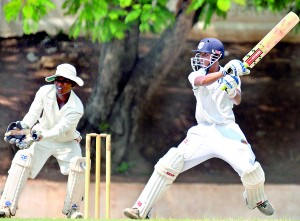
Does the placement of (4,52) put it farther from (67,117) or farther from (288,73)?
(67,117)

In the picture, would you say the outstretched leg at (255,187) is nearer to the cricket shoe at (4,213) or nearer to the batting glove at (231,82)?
the batting glove at (231,82)

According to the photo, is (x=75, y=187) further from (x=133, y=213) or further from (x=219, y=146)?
(x=219, y=146)

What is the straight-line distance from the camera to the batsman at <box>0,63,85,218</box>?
9.49 metres

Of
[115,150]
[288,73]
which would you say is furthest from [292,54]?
[115,150]

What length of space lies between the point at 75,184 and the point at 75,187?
29mm

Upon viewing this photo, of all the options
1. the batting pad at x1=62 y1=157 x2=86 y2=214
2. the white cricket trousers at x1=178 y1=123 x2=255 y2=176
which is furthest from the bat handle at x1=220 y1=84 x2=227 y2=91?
the batting pad at x1=62 y1=157 x2=86 y2=214

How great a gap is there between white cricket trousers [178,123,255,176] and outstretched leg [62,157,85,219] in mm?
875

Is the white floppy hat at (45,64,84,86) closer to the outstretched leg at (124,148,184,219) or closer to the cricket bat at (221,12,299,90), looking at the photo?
the outstretched leg at (124,148,184,219)

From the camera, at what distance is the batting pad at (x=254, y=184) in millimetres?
9016

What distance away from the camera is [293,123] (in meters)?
15.0

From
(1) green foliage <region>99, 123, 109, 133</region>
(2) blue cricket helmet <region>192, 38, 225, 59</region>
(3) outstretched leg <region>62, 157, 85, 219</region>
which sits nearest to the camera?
(2) blue cricket helmet <region>192, 38, 225, 59</region>

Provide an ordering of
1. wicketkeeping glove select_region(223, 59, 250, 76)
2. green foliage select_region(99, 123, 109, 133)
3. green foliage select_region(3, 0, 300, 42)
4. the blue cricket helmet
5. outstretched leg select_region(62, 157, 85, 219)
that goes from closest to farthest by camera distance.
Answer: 1. wicketkeeping glove select_region(223, 59, 250, 76)
2. the blue cricket helmet
3. outstretched leg select_region(62, 157, 85, 219)
4. green foliage select_region(3, 0, 300, 42)
5. green foliage select_region(99, 123, 109, 133)

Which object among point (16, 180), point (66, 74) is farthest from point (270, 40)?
point (16, 180)

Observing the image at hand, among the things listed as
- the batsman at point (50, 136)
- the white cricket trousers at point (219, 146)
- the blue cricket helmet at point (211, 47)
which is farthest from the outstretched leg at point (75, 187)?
the blue cricket helmet at point (211, 47)
